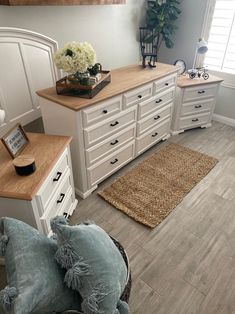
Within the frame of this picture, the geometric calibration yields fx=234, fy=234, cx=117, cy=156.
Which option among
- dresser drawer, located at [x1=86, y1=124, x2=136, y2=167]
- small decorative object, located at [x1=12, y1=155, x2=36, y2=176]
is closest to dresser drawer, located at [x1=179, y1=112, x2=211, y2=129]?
dresser drawer, located at [x1=86, y1=124, x2=136, y2=167]

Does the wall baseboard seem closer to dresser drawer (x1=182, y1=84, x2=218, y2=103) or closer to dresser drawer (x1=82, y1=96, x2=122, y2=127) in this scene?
dresser drawer (x1=182, y1=84, x2=218, y2=103)

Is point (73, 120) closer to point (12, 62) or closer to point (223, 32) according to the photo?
point (12, 62)

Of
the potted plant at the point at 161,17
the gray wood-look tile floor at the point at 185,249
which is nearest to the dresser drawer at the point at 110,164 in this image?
the gray wood-look tile floor at the point at 185,249

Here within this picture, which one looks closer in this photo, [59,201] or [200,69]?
[59,201]

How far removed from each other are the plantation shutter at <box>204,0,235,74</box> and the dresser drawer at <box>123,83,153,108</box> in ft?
4.76

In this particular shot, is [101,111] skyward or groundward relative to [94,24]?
groundward

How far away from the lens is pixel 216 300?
1.46 meters

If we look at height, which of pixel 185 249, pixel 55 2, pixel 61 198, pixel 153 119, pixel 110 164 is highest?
pixel 55 2

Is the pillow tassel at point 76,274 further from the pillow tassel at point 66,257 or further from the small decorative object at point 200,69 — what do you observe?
the small decorative object at point 200,69

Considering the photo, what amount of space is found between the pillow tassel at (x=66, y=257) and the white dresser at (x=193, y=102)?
2384mm

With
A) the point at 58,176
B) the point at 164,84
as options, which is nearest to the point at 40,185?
the point at 58,176

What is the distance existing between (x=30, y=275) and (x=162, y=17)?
3.09m

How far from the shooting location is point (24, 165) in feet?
4.38

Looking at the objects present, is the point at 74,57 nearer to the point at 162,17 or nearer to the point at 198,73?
the point at 162,17
